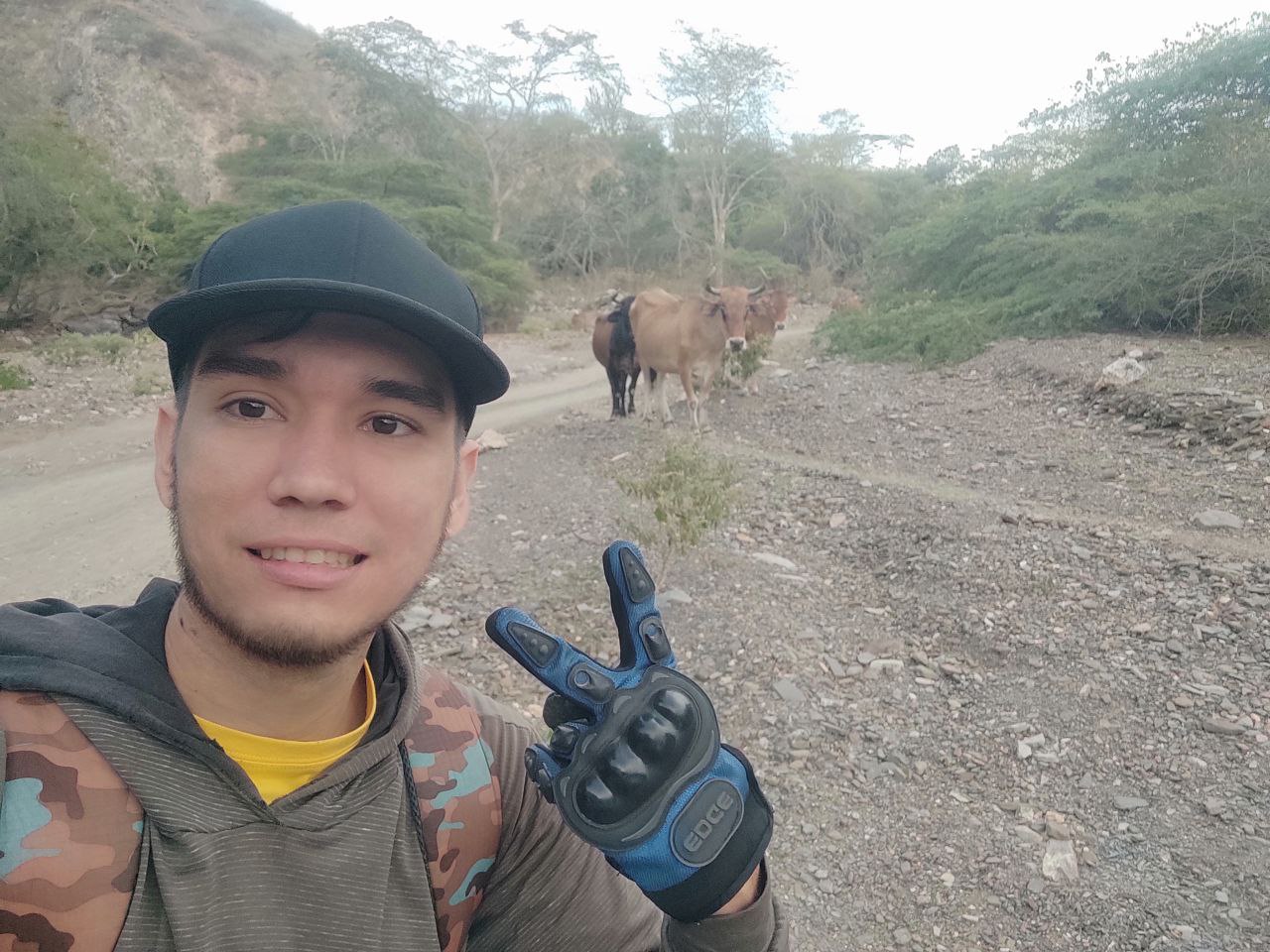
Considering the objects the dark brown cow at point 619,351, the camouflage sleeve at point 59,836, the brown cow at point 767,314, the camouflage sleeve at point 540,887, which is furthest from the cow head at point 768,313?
the camouflage sleeve at point 59,836

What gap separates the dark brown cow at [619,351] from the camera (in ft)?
32.3

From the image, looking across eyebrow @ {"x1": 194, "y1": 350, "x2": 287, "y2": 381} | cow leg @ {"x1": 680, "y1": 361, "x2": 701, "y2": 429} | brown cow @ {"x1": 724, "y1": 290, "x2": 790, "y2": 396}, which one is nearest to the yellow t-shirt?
eyebrow @ {"x1": 194, "y1": 350, "x2": 287, "y2": 381}

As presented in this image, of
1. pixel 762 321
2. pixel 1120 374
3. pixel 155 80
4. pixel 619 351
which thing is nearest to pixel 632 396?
pixel 619 351

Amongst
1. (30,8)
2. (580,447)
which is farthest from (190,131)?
(580,447)

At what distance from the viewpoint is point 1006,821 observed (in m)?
3.07

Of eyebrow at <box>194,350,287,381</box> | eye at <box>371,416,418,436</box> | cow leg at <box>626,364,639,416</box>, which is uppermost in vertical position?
eyebrow at <box>194,350,287,381</box>

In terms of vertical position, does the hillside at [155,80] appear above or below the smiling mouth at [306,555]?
above

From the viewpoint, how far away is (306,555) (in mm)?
1111

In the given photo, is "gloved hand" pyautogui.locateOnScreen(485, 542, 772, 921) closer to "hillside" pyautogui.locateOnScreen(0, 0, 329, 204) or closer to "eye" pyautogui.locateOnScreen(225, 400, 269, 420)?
"eye" pyautogui.locateOnScreen(225, 400, 269, 420)

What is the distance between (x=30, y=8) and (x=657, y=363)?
30.6m

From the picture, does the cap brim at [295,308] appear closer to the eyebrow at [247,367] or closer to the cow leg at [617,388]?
the eyebrow at [247,367]

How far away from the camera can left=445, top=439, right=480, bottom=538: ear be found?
1.33m

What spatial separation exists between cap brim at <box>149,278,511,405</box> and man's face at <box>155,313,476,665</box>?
3 centimetres

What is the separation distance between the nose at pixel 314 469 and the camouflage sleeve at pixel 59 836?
379 mm
